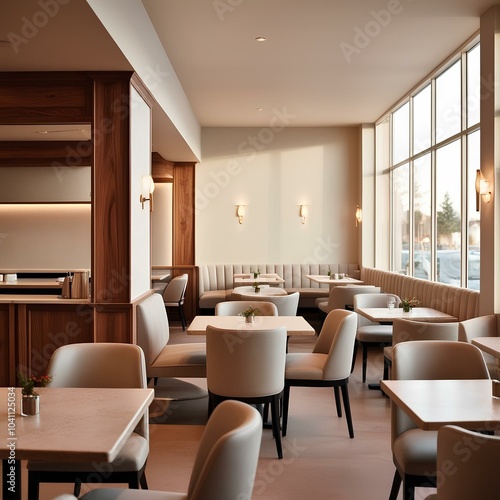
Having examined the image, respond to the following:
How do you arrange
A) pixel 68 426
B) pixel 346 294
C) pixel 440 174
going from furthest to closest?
pixel 440 174 < pixel 346 294 < pixel 68 426

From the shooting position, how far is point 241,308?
17.5 feet

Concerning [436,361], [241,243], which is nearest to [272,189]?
[241,243]

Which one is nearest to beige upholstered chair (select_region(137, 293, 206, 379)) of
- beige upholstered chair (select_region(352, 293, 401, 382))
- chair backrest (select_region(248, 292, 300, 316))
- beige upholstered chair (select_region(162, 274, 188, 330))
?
chair backrest (select_region(248, 292, 300, 316))

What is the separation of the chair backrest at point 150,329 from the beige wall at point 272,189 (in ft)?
18.0

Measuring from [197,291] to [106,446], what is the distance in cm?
869

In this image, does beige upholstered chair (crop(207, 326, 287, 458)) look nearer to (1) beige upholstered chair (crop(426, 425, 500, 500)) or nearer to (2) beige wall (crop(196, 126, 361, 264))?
(1) beige upholstered chair (crop(426, 425, 500, 500))

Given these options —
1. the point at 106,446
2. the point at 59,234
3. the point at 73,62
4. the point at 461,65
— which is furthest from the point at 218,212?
the point at 106,446

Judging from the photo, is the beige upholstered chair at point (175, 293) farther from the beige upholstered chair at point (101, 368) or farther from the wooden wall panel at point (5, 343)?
the beige upholstered chair at point (101, 368)

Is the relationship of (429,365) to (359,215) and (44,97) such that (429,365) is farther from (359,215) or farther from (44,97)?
(359,215)

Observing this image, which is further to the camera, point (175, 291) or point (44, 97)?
point (175, 291)

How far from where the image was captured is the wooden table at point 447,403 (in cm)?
208

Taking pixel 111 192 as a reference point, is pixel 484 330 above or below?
below

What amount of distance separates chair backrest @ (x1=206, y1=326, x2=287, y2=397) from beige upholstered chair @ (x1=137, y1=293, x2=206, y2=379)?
733 millimetres

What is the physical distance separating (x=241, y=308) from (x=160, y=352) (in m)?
0.89
